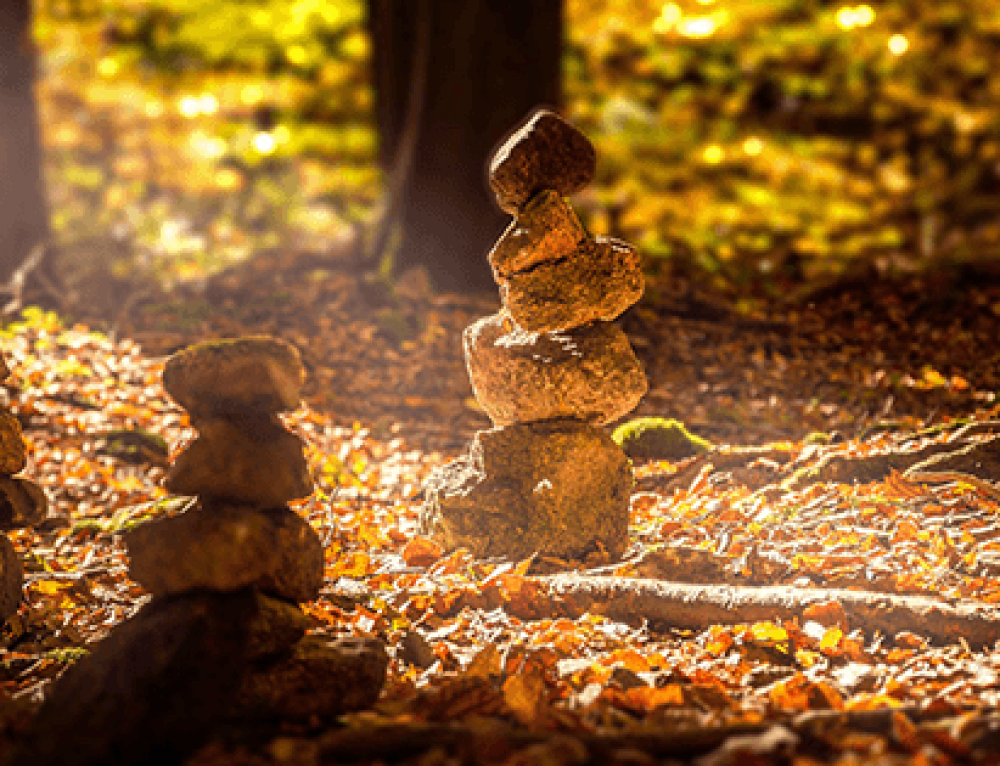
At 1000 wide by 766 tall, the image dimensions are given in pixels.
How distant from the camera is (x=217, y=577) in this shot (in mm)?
3348

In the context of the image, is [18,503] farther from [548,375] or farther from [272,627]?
[548,375]

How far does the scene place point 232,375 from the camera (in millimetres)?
3373

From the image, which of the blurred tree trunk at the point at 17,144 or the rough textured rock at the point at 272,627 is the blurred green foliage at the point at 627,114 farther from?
the rough textured rock at the point at 272,627

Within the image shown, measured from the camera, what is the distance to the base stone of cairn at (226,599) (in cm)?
302

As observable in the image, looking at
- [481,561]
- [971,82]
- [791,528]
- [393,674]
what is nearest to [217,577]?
[393,674]

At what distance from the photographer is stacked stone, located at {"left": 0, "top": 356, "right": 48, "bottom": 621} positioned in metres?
4.25

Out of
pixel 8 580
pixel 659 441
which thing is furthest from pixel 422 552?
pixel 659 441

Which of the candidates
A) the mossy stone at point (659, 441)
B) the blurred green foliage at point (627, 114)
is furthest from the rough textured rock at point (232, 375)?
the blurred green foliage at point (627, 114)

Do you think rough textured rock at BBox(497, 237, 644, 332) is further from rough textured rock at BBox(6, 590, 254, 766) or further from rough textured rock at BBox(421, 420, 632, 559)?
rough textured rock at BBox(6, 590, 254, 766)

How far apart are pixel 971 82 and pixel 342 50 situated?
36.1 ft

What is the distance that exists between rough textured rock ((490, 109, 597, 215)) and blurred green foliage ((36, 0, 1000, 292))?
907cm

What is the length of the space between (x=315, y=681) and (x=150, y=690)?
62 cm

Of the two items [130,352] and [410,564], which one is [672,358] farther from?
[130,352]

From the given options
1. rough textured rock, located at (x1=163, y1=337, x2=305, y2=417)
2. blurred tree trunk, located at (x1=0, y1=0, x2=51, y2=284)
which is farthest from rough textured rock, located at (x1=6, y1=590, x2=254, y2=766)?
blurred tree trunk, located at (x1=0, y1=0, x2=51, y2=284)
